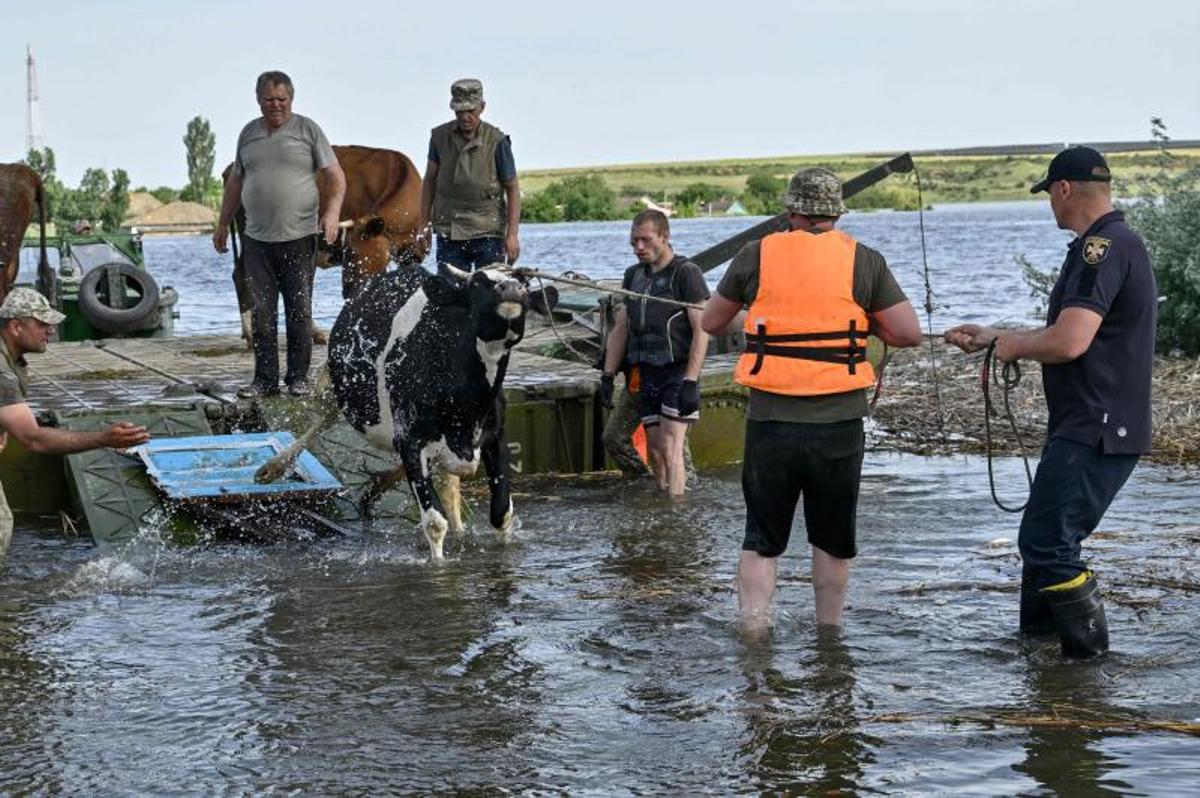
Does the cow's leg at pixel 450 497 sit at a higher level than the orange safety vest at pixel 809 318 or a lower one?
lower

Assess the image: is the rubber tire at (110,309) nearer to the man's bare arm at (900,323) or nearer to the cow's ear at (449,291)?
the cow's ear at (449,291)

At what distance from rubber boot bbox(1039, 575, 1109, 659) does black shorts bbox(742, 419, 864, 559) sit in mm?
895

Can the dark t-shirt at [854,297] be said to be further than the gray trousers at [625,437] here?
No

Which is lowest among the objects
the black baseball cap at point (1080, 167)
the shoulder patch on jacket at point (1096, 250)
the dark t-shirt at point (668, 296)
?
the dark t-shirt at point (668, 296)

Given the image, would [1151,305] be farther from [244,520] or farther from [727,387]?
[727,387]

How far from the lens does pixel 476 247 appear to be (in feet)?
40.2

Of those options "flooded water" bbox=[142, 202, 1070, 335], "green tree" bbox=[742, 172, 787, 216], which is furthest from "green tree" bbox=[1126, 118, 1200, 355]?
"green tree" bbox=[742, 172, 787, 216]

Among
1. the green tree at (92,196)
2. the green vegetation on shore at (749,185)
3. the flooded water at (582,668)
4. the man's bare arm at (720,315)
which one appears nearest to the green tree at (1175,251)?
the flooded water at (582,668)

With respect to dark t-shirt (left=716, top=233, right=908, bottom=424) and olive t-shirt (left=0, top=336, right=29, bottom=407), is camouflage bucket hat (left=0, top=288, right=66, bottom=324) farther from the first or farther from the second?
dark t-shirt (left=716, top=233, right=908, bottom=424)

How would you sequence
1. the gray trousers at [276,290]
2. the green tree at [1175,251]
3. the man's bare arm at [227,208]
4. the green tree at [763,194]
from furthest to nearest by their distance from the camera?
the green tree at [763,194]
the green tree at [1175,251]
the man's bare arm at [227,208]
the gray trousers at [276,290]

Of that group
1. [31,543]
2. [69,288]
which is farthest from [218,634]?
[69,288]

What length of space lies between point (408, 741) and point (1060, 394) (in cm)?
299

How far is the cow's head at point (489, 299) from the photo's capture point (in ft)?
30.5

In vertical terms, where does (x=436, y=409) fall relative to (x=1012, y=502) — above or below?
above
